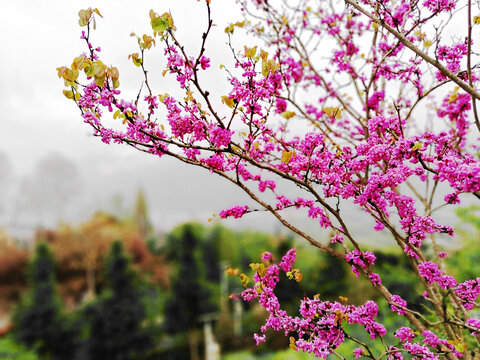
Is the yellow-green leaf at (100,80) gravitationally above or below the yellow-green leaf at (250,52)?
below

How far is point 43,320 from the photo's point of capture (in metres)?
12.0

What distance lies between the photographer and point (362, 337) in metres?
4.11

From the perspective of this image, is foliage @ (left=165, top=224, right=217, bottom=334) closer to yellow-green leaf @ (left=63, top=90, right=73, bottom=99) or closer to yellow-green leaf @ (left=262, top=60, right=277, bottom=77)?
yellow-green leaf @ (left=63, top=90, right=73, bottom=99)

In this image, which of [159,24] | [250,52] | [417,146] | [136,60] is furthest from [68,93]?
[417,146]

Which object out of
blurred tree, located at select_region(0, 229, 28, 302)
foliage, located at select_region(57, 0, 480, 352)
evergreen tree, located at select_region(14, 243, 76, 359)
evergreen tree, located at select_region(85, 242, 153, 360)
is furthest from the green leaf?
blurred tree, located at select_region(0, 229, 28, 302)

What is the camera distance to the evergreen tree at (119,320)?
36.5 feet

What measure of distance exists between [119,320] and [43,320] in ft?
10.4

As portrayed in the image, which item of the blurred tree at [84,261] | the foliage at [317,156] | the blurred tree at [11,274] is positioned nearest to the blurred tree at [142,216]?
the blurred tree at [84,261]

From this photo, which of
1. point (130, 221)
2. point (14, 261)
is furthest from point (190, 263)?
point (130, 221)

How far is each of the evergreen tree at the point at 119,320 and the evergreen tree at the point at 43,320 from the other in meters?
1.19

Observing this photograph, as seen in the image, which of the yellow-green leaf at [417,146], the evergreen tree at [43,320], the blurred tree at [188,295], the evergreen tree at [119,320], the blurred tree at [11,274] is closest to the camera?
the yellow-green leaf at [417,146]

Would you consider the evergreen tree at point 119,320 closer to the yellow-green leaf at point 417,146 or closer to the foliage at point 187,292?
the foliage at point 187,292

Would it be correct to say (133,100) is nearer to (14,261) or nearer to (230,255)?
(230,255)

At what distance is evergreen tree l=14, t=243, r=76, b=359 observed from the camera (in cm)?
1164
